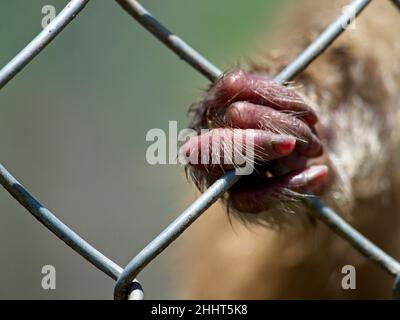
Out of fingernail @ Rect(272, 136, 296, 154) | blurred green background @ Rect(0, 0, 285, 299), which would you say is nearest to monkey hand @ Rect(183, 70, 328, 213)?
fingernail @ Rect(272, 136, 296, 154)

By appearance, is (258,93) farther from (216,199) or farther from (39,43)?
(39,43)

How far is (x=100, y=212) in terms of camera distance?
314 cm

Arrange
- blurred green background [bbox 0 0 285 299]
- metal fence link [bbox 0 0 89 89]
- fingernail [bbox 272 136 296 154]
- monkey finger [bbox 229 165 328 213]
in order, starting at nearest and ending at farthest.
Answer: metal fence link [bbox 0 0 89 89] < fingernail [bbox 272 136 296 154] < monkey finger [bbox 229 165 328 213] < blurred green background [bbox 0 0 285 299]

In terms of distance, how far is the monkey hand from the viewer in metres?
1.31

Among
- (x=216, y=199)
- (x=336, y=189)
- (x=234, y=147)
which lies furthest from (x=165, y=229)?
(x=336, y=189)

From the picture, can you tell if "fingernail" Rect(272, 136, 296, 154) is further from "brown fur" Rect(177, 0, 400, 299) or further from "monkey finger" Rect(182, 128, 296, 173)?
"brown fur" Rect(177, 0, 400, 299)

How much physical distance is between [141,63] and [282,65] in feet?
5.17

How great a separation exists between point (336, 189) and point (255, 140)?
1.48ft

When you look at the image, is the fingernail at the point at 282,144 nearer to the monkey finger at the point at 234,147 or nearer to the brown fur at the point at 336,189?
the monkey finger at the point at 234,147

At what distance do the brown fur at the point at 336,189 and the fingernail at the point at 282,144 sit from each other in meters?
0.42

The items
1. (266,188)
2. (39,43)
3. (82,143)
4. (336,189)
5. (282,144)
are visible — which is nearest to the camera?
(39,43)

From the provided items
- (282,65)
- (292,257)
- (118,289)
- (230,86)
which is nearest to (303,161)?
(230,86)

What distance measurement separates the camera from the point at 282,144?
1298mm

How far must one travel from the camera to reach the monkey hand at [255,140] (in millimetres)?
1309
